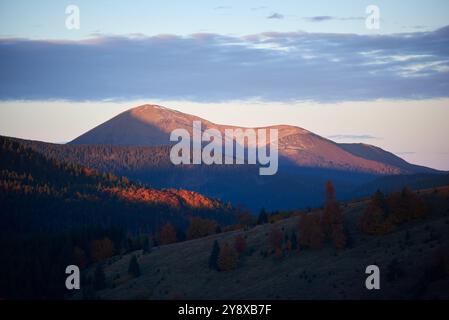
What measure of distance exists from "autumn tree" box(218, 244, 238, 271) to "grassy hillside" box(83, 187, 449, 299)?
0.93 meters

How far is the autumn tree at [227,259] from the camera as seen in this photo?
110438mm

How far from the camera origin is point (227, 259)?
11075cm

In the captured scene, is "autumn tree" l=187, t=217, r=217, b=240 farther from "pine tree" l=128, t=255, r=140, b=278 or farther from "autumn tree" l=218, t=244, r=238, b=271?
"autumn tree" l=218, t=244, r=238, b=271

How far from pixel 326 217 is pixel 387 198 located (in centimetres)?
890

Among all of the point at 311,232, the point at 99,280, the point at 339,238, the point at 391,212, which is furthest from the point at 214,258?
the point at 391,212

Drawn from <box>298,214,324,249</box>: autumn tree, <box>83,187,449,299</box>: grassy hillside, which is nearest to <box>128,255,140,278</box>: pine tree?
<box>83,187,449,299</box>: grassy hillside

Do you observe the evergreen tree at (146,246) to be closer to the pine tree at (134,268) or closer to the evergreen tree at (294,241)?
the pine tree at (134,268)

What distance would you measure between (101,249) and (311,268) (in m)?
58.3

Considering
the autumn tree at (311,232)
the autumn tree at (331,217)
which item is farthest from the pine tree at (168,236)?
the autumn tree at (331,217)

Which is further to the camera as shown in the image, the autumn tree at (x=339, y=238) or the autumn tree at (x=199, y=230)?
the autumn tree at (x=199, y=230)

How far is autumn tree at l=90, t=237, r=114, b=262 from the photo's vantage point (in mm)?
147500

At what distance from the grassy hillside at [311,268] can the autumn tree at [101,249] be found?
17.8m

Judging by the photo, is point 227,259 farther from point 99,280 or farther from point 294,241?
point 99,280

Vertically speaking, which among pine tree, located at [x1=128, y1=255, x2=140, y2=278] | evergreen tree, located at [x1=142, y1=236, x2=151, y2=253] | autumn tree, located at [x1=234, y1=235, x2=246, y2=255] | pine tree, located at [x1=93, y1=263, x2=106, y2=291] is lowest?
pine tree, located at [x1=93, y1=263, x2=106, y2=291]
